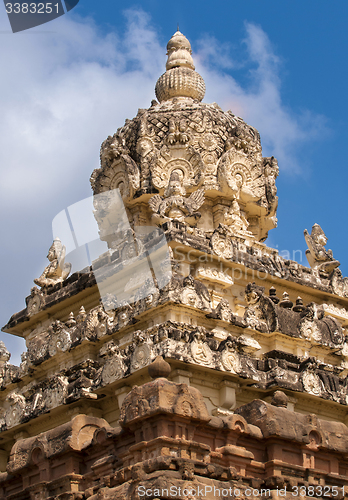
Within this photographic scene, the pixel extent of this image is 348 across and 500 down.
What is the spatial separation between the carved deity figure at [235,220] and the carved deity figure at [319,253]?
2.18 meters

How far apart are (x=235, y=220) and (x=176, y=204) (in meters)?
2.27

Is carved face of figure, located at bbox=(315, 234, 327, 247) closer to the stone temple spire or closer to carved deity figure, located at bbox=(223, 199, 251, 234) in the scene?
carved deity figure, located at bbox=(223, 199, 251, 234)

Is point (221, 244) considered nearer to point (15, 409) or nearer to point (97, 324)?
point (97, 324)

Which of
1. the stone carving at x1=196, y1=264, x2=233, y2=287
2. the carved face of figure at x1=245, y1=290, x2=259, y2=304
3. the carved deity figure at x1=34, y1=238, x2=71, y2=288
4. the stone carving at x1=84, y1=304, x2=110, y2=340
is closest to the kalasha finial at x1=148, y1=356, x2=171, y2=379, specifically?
the stone carving at x1=84, y1=304, x2=110, y2=340

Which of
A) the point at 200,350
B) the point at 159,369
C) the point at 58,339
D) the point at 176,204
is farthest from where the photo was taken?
the point at 176,204

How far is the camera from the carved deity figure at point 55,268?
20252mm

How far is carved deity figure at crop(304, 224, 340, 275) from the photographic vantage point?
19.8 metres

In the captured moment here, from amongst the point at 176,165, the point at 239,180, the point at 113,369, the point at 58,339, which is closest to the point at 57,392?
the point at 58,339

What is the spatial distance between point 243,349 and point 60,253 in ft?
26.3

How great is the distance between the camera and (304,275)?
1848cm

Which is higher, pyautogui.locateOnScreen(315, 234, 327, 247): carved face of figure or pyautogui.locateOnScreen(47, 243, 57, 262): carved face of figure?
pyautogui.locateOnScreen(47, 243, 57, 262): carved face of figure

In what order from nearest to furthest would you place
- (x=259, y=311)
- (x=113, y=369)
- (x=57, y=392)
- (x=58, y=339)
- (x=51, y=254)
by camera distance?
(x=113, y=369) → (x=57, y=392) → (x=259, y=311) → (x=58, y=339) → (x=51, y=254)

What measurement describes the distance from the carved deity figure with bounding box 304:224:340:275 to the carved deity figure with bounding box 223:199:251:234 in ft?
7.14

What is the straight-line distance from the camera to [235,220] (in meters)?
19.1
